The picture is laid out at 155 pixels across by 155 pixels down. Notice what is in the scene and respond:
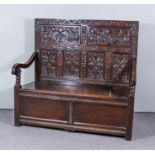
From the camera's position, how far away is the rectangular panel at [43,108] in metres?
3.31

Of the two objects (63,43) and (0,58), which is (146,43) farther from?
(0,58)

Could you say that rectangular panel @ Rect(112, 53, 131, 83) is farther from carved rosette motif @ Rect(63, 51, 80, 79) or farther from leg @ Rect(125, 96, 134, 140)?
leg @ Rect(125, 96, 134, 140)

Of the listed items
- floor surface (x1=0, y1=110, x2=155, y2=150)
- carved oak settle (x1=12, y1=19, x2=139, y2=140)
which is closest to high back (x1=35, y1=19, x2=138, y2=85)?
carved oak settle (x1=12, y1=19, x2=139, y2=140)

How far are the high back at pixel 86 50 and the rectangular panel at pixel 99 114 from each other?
567 millimetres

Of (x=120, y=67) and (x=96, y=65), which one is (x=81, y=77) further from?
(x=120, y=67)

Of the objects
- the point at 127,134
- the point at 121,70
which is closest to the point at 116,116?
the point at 127,134

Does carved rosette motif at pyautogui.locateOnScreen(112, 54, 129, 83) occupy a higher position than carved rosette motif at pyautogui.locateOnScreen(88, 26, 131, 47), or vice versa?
carved rosette motif at pyautogui.locateOnScreen(88, 26, 131, 47)

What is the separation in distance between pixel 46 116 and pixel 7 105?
1.06m

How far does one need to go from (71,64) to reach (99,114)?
868 mm

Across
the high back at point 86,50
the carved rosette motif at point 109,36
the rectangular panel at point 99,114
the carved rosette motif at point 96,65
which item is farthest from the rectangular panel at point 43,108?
the carved rosette motif at point 109,36

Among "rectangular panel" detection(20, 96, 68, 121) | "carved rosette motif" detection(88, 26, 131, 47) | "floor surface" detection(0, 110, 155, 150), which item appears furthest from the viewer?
"carved rosette motif" detection(88, 26, 131, 47)

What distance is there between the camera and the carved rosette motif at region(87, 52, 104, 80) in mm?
3723

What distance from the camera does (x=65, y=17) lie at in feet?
12.9

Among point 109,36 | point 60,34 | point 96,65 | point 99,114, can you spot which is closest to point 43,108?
point 99,114
